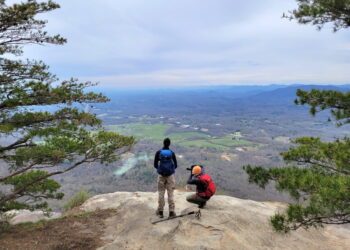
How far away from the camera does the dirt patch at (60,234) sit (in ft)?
28.2

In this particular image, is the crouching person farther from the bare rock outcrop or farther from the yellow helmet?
the bare rock outcrop

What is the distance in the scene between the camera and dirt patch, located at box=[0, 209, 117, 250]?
339 inches

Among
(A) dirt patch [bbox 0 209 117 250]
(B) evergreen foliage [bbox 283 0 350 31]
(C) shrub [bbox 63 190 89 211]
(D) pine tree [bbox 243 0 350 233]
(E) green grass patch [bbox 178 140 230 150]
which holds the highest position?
(B) evergreen foliage [bbox 283 0 350 31]

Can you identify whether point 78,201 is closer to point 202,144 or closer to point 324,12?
point 324,12

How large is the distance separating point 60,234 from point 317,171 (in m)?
10.4

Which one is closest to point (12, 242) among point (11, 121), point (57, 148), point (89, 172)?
point (57, 148)

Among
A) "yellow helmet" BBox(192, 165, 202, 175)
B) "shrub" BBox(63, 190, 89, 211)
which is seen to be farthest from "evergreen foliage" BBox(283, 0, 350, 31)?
"shrub" BBox(63, 190, 89, 211)

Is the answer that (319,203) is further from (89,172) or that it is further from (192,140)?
(192,140)

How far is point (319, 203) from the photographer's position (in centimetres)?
466

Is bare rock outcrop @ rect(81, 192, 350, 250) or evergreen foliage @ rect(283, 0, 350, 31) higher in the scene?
evergreen foliage @ rect(283, 0, 350, 31)

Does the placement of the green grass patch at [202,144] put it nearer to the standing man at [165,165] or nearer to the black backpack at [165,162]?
the standing man at [165,165]

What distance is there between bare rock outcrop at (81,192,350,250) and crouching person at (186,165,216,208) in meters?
0.79

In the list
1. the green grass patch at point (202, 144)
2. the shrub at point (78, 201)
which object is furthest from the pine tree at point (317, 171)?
the green grass patch at point (202, 144)

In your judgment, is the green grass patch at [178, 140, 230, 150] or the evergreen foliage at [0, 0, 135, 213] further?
the green grass patch at [178, 140, 230, 150]
